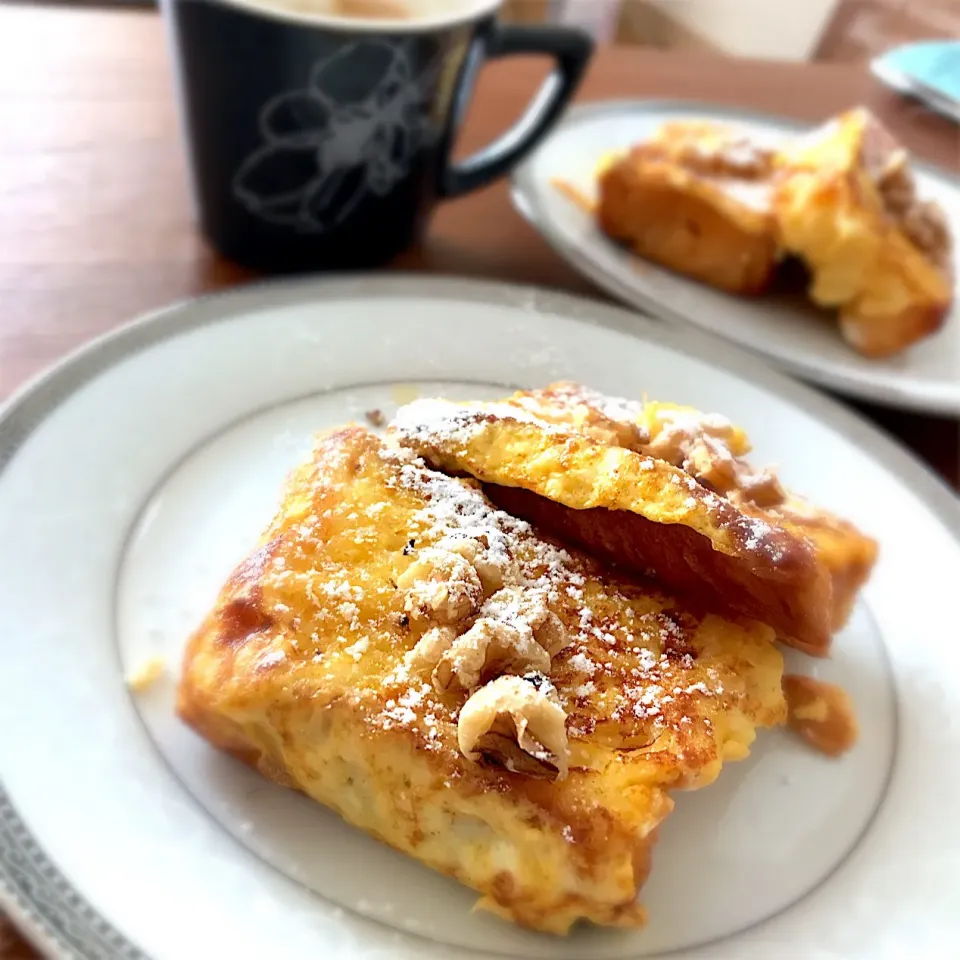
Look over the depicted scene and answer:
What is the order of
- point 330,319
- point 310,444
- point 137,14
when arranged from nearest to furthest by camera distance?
point 310,444 → point 330,319 → point 137,14

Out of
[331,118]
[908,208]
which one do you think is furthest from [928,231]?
[331,118]

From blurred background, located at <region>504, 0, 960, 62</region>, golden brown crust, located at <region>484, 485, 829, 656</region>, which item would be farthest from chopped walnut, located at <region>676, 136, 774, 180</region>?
blurred background, located at <region>504, 0, 960, 62</region>

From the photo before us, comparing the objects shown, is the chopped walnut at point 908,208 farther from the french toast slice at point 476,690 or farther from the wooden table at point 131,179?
the french toast slice at point 476,690

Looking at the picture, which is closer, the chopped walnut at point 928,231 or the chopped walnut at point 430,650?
the chopped walnut at point 430,650

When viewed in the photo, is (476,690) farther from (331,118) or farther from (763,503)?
(331,118)

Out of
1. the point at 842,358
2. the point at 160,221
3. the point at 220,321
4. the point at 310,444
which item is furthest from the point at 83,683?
the point at 842,358

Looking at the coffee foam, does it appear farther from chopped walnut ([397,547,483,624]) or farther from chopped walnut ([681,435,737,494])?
chopped walnut ([397,547,483,624])

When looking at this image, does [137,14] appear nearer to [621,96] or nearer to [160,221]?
[160,221]

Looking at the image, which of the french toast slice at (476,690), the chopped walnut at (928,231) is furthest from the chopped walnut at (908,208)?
the french toast slice at (476,690)
